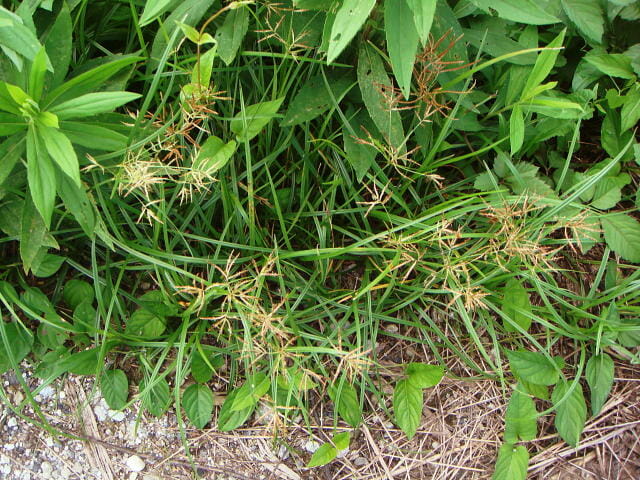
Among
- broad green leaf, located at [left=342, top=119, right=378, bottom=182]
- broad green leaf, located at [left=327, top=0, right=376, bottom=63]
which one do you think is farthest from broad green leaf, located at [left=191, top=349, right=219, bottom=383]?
broad green leaf, located at [left=327, top=0, right=376, bottom=63]

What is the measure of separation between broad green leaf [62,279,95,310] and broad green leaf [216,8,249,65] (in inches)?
25.3

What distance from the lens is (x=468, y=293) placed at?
3.87 ft

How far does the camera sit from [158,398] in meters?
1.36

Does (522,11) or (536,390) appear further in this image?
(536,390)

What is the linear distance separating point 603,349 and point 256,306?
895 millimetres

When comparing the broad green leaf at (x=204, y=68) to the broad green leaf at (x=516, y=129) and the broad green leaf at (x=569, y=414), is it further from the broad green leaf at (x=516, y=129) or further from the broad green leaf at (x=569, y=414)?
the broad green leaf at (x=569, y=414)

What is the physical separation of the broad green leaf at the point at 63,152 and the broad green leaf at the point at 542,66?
0.90 m

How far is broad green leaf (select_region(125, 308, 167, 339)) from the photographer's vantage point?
1352 mm

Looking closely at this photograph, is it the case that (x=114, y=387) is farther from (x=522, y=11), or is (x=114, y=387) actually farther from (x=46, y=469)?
(x=522, y=11)

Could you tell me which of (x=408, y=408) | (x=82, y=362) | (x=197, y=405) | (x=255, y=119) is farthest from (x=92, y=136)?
(x=408, y=408)

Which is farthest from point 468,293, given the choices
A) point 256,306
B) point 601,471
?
point 601,471

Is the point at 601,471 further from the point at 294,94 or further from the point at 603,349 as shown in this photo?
the point at 294,94

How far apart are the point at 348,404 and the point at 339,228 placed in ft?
1.38

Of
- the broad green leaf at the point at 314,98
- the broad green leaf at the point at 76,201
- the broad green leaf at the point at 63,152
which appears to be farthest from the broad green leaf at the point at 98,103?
the broad green leaf at the point at 314,98
